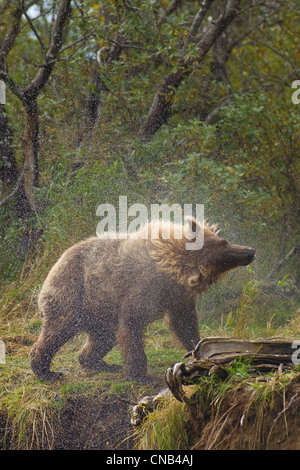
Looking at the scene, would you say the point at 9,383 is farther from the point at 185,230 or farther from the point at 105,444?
the point at 185,230

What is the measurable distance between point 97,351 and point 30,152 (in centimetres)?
413

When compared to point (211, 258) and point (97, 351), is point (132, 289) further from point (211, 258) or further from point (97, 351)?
point (97, 351)

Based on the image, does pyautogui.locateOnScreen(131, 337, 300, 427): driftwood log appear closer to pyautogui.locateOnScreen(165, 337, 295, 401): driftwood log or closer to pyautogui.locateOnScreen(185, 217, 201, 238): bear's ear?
pyautogui.locateOnScreen(165, 337, 295, 401): driftwood log

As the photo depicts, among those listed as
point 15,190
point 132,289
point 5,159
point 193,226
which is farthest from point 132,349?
point 5,159

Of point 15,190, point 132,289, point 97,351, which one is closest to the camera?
point 132,289

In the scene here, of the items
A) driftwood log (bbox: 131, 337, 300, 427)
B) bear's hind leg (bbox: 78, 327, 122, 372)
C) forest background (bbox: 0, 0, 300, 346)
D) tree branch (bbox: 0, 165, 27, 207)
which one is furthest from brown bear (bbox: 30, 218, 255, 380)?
tree branch (bbox: 0, 165, 27, 207)

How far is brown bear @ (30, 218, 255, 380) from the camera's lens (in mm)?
4688

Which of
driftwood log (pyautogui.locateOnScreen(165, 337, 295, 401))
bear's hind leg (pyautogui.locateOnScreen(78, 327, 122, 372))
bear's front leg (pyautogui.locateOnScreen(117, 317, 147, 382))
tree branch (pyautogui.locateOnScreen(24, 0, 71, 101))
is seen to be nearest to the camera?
driftwood log (pyautogui.locateOnScreen(165, 337, 295, 401))

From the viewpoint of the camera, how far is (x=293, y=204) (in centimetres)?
845

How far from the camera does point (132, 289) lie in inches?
186

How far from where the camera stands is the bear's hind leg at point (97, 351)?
519 centimetres

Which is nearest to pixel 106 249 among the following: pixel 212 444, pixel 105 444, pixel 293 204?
pixel 105 444
